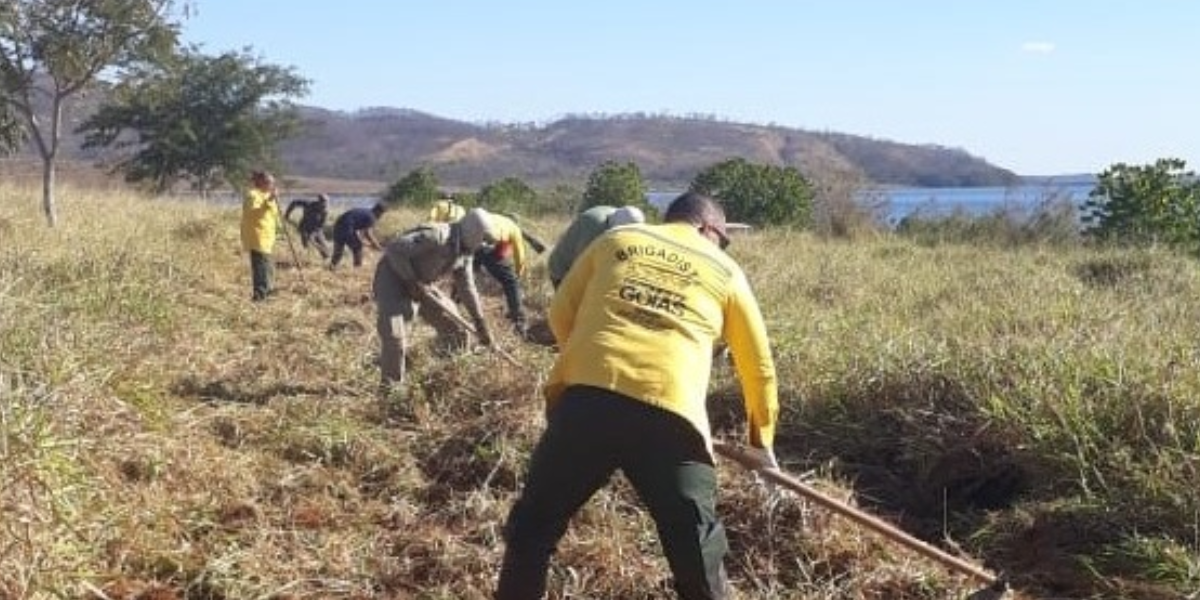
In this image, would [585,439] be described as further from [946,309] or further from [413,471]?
[946,309]

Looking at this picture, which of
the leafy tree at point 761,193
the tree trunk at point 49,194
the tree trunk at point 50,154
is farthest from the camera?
the leafy tree at point 761,193

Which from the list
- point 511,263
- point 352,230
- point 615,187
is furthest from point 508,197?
point 511,263

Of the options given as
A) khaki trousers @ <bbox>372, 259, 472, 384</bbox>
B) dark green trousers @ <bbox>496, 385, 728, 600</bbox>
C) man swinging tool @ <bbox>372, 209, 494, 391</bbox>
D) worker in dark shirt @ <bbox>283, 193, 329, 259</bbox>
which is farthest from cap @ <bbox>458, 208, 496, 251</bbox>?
worker in dark shirt @ <bbox>283, 193, 329, 259</bbox>

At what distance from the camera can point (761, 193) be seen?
767 inches

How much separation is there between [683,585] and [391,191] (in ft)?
77.7

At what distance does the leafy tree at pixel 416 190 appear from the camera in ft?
82.4

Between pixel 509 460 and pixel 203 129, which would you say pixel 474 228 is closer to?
pixel 509 460

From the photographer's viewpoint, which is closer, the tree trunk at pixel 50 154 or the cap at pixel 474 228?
the cap at pixel 474 228

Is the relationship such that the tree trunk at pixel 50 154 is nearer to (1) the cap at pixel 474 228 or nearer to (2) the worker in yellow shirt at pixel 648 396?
(1) the cap at pixel 474 228

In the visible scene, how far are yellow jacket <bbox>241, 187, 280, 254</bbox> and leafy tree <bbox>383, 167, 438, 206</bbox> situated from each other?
14.0 meters

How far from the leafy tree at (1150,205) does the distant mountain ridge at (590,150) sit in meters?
61.5

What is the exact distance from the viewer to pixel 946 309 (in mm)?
8109

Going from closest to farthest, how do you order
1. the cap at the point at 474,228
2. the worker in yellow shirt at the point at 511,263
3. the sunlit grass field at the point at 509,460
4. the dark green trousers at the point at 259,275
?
the sunlit grass field at the point at 509,460
the cap at the point at 474,228
the worker in yellow shirt at the point at 511,263
the dark green trousers at the point at 259,275

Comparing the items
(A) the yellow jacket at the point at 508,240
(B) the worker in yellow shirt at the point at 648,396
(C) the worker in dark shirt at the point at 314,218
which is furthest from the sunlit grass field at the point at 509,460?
(C) the worker in dark shirt at the point at 314,218
